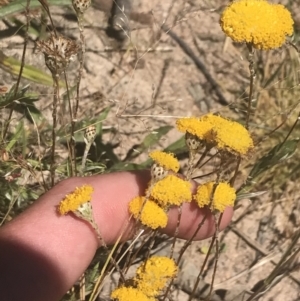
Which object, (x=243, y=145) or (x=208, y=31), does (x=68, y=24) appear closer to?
(x=208, y=31)

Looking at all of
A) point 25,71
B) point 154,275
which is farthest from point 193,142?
point 25,71

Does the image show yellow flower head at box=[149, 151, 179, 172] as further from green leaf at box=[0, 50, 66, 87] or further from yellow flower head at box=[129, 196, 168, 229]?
green leaf at box=[0, 50, 66, 87]

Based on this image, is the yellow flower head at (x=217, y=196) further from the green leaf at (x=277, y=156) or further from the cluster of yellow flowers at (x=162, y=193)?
the green leaf at (x=277, y=156)

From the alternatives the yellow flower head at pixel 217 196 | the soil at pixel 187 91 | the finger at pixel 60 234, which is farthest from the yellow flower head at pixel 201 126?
the soil at pixel 187 91

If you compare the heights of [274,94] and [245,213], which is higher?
[274,94]

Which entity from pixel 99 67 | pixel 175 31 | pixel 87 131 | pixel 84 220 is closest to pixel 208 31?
pixel 175 31

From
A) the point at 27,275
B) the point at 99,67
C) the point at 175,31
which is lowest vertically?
the point at 27,275
